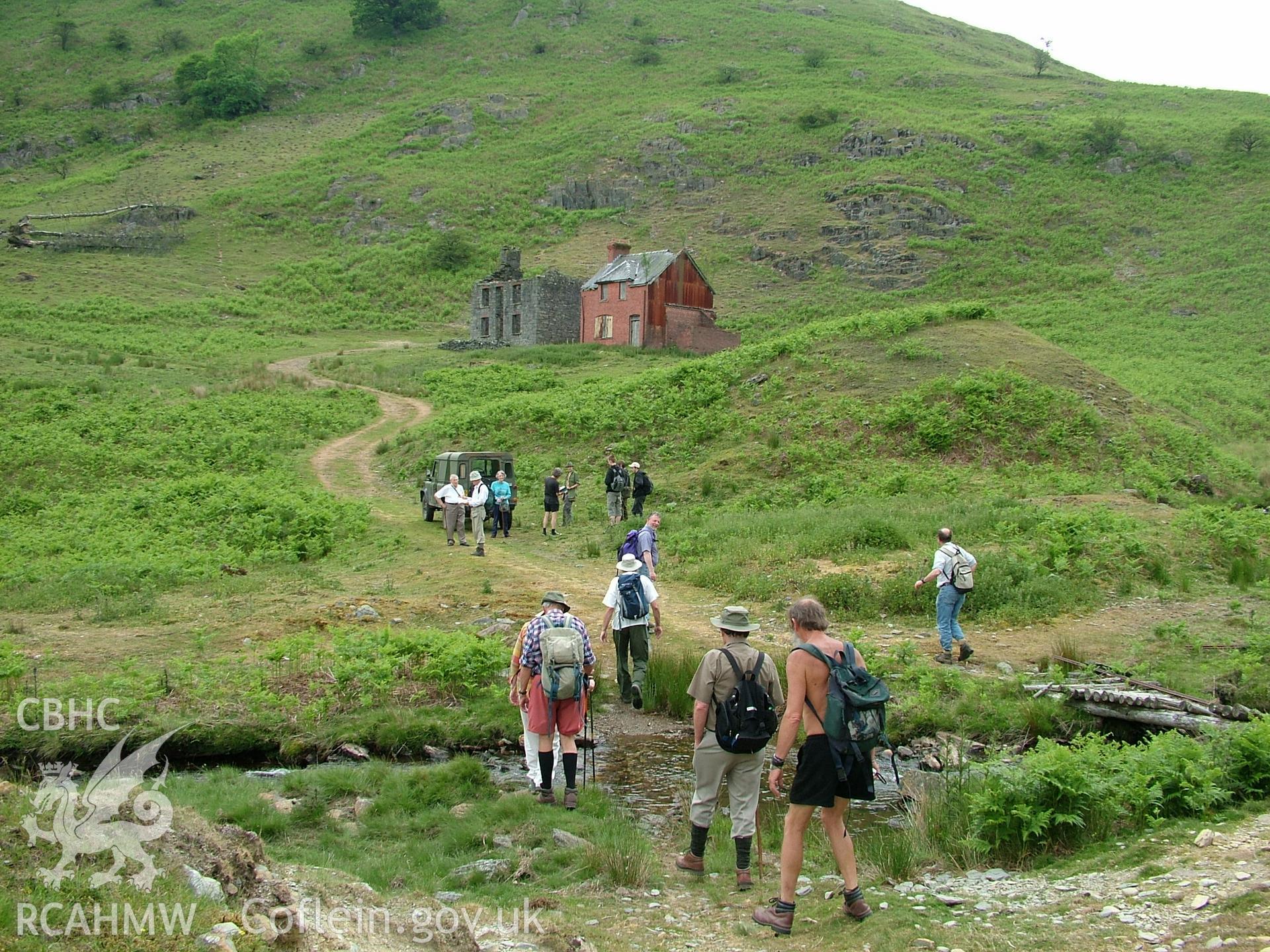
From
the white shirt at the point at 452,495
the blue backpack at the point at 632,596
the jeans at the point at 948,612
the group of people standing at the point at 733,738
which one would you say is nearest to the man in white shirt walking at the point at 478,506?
the white shirt at the point at 452,495

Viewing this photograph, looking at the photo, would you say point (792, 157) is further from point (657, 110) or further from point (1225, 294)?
point (1225, 294)

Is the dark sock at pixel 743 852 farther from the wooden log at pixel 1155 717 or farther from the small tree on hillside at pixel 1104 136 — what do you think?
the small tree on hillside at pixel 1104 136

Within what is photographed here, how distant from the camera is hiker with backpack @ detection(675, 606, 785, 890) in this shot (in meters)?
7.06

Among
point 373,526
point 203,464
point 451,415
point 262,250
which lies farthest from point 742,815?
point 262,250

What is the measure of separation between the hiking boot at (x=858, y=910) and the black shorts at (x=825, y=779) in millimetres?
664

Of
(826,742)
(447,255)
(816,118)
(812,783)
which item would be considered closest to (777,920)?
(812,783)

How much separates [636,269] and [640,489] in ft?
100

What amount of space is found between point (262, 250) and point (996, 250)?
2021 inches

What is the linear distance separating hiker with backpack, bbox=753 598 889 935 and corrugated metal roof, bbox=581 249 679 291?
44.1m

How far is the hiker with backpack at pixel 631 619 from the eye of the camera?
11.4 metres

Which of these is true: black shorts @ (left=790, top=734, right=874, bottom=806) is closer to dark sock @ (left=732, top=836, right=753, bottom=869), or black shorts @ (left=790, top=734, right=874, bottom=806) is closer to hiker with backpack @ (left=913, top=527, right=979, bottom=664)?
dark sock @ (left=732, top=836, right=753, bottom=869)

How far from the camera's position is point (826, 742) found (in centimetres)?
630

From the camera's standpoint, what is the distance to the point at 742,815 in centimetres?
730

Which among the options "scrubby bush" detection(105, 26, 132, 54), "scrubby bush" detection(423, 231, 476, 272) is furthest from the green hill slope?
"scrubby bush" detection(105, 26, 132, 54)
